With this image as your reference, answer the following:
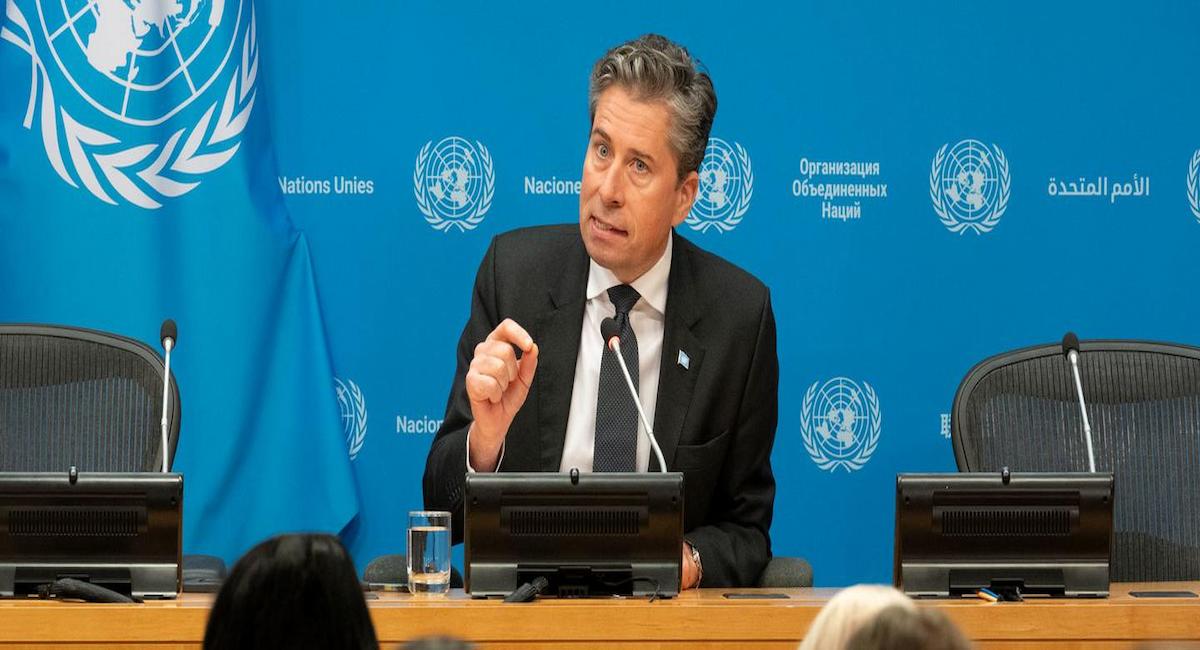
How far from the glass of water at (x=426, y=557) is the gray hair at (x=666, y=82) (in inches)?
45.2

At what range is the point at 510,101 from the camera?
434 centimetres

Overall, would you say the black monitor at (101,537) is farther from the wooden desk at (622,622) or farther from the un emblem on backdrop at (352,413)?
the un emblem on backdrop at (352,413)

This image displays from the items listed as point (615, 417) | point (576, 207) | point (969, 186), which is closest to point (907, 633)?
point (615, 417)

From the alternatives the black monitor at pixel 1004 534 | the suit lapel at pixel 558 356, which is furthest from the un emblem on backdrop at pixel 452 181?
the black monitor at pixel 1004 534

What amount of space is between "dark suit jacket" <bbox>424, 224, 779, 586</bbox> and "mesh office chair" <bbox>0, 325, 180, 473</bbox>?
651 mm

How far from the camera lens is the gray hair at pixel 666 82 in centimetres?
347

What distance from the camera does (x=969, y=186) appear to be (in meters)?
4.40

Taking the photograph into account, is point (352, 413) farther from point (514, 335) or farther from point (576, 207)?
point (514, 335)

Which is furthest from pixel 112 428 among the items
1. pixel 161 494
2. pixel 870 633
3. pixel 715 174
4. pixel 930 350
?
pixel 870 633

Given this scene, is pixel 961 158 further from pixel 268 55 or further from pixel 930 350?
pixel 268 55

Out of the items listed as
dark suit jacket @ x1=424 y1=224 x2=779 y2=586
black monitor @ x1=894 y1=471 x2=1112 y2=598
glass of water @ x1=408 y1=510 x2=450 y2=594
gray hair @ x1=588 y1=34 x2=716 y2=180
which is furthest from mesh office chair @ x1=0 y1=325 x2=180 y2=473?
black monitor @ x1=894 y1=471 x2=1112 y2=598

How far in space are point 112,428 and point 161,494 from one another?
792mm

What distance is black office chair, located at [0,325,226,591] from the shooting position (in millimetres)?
3363

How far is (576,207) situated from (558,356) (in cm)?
98
